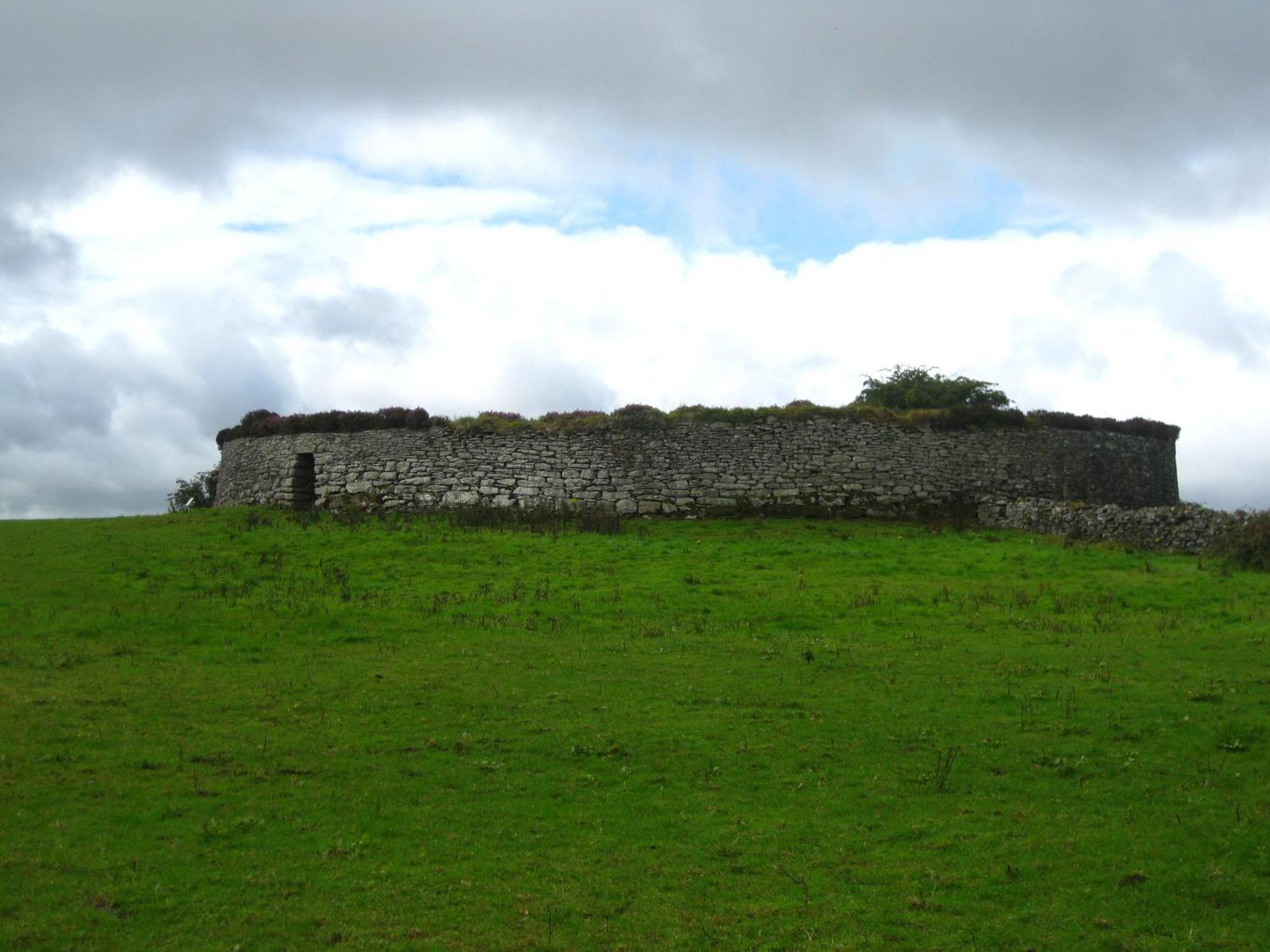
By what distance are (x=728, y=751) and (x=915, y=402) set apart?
27.2 meters

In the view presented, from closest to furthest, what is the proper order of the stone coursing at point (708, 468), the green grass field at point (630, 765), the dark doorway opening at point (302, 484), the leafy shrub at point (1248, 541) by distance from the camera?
the green grass field at point (630, 765) < the leafy shrub at point (1248, 541) < the stone coursing at point (708, 468) < the dark doorway opening at point (302, 484)

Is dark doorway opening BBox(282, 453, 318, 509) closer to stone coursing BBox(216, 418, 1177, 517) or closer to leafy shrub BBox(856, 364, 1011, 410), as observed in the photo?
stone coursing BBox(216, 418, 1177, 517)

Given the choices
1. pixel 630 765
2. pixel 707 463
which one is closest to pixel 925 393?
pixel 707 463

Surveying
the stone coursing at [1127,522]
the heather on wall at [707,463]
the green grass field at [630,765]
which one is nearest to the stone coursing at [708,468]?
the heather on wall at [707,463]

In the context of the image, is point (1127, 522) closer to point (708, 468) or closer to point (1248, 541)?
point (1248, 541)

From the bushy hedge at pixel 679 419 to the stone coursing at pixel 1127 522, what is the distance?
357 centimetres

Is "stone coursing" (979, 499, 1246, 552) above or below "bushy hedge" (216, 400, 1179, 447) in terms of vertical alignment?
below

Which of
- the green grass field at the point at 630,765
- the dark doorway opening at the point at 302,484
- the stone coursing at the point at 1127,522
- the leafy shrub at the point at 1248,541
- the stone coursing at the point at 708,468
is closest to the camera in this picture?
the green grass field at the point at 630,765

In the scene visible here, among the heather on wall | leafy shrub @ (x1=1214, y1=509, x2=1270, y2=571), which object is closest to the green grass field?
leafy shrub @ (x1=1214, y1=509, x2=1270, y2=571)

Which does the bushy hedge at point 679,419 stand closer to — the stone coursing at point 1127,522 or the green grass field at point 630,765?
the stone coursing at point 1127,522

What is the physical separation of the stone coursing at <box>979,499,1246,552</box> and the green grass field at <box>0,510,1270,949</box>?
5.53 metres

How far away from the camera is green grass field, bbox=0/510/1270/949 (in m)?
8.55

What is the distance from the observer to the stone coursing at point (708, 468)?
32.4m

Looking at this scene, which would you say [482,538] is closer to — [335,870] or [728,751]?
[728,751]
